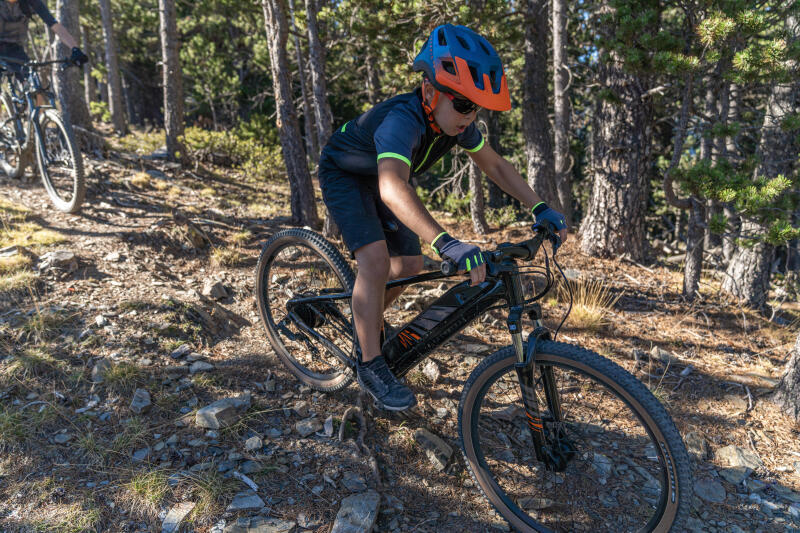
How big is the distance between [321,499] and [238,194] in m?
7.35

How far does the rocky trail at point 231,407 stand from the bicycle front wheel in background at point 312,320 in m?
0.19

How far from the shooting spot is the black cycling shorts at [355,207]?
2.94m

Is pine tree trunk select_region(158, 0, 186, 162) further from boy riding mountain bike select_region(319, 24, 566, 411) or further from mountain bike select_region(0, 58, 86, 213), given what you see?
boy riding mountain bike select_region(319, 24, 566, 411)

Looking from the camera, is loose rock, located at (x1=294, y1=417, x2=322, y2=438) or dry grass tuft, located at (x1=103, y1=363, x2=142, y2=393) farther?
dry grass tuft, located at (x1=103, y1=363, x2=142, y2=393)

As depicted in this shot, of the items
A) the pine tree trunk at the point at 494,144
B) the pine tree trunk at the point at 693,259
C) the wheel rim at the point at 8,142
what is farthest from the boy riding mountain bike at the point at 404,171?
the pine tree trunk at the point at 494,144

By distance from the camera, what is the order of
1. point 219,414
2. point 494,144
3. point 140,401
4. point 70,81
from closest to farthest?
point 219,414 → point 140,401 → point 70,81 → point 494,144

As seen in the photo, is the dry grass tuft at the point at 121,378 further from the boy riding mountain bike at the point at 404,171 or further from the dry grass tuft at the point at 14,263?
the dry grass tuft at the point at 14,263

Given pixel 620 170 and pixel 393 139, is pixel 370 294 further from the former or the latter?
pixel 620 170

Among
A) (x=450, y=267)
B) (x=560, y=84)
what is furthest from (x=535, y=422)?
(x=560, y=84)

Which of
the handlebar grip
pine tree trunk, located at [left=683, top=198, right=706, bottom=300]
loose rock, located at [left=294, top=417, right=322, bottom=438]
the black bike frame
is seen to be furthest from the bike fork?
pine tree trunk, located at [left=683, top=198, right=706, bottom=300]

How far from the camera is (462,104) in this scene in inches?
101

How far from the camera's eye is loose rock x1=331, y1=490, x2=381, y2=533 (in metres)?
2.56

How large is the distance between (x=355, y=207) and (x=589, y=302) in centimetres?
365

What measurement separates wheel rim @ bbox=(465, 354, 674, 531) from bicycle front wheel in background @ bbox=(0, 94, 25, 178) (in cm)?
713
